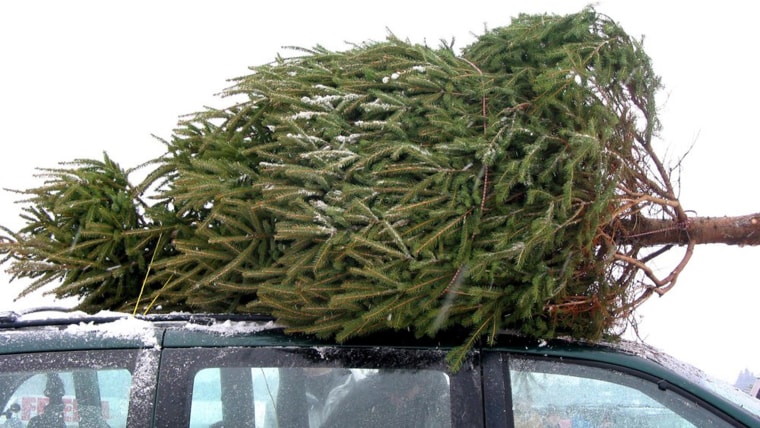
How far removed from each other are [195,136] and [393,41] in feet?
3.90

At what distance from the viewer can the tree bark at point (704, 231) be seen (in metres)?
3.03

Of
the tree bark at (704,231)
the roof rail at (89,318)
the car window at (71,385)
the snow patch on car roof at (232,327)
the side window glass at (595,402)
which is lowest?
the side window glass at (595,402)

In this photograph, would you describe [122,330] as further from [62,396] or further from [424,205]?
[424,205]

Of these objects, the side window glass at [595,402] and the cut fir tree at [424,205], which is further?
the cut fir tree at [424,205]

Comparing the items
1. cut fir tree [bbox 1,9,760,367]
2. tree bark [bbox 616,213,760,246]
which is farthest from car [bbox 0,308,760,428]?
tree bark [bbox 616,213,760,246]

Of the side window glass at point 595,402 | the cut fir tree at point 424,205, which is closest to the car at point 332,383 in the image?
the side window glass at point 595,402

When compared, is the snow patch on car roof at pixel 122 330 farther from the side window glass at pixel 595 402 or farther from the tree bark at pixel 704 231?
the tree bark at pixel 704 231

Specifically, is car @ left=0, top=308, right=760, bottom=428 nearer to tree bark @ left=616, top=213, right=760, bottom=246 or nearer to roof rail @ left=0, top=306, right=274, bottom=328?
roof rail @ left=0, top=306, right=274, bottom=328

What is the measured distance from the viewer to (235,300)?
314cm

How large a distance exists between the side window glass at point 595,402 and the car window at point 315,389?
0.65 ft

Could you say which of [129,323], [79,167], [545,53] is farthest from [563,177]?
[79,167]

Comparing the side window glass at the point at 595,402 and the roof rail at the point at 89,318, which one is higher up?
the roof rail at the point at 89,318

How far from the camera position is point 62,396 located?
2.65m

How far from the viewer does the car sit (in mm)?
2541
